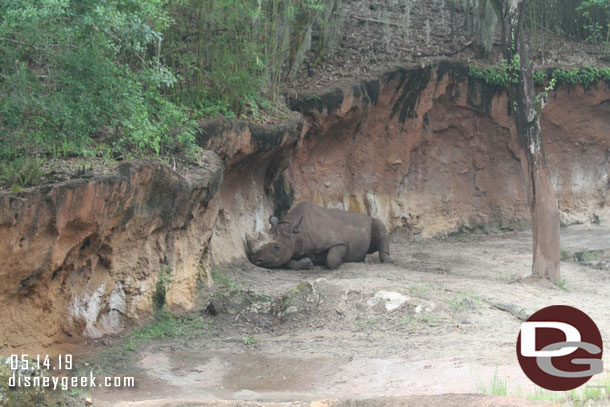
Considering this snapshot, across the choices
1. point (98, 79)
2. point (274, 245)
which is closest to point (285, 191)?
point (274, 245)

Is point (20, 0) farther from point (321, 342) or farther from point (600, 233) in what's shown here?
point (600, 233)

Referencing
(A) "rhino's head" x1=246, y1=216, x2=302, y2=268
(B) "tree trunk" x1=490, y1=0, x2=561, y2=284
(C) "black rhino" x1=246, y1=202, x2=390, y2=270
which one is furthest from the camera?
(C) "black rhino" x1=246, y1=202, x2=390, y2=270

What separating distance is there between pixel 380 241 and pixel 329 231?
1214mm

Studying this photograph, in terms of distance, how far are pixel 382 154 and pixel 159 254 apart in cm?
821

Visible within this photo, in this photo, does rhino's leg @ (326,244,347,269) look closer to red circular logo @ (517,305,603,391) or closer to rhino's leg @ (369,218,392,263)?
rhino's leg @ (369,218,392,263)

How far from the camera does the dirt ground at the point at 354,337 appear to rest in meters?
5.88

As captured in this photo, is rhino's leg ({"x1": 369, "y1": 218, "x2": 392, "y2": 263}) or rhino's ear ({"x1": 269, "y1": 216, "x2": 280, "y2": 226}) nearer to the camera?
rhino's ear ({"x1": 269, "y1": 216, "x2": 280, "y2": 226})

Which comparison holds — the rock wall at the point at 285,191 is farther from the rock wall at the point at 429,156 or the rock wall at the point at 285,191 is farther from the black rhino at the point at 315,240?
the black rhino at the point at 315,240

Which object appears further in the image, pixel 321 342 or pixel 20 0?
pixel 321 342

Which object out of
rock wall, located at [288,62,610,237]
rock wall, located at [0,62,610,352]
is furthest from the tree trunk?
rock wall, located at [288,62,610,237]

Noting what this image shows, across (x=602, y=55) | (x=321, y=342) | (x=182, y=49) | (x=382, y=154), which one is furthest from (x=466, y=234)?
(x=321, y=342)

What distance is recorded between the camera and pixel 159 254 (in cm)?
827

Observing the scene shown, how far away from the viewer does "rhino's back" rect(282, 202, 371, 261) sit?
41.1 ft

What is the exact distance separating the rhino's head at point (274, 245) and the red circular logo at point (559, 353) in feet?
19.7
